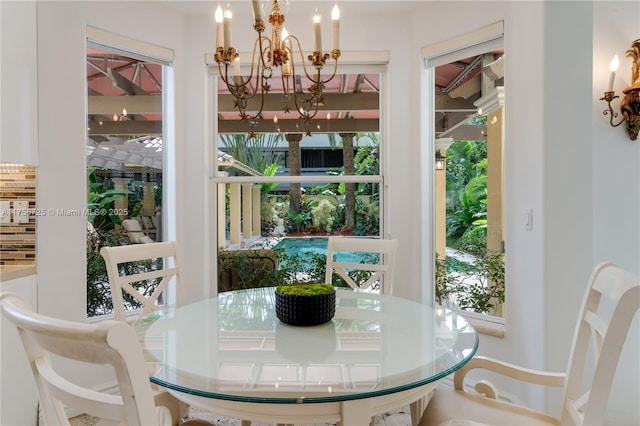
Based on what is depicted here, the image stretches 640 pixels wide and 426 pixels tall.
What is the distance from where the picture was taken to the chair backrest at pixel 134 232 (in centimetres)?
265

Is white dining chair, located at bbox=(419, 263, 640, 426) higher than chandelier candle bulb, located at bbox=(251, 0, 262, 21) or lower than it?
lower

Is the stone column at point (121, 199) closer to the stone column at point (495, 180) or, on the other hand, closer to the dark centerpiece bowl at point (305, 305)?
the dark centerpiece bowl at point (305, 305)

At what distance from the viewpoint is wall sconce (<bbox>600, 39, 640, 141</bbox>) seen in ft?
5.99

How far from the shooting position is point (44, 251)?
2.21 meters

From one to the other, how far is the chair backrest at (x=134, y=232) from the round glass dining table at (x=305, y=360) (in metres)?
1.18

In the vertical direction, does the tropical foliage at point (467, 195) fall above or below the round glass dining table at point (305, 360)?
above

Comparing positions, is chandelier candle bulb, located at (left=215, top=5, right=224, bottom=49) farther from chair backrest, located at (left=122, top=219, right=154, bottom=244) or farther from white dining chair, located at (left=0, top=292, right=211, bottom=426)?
chair backrest, located at (left=122, top=219, right=154, bottom=244)

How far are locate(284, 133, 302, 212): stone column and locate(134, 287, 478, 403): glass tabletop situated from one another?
1.29 m

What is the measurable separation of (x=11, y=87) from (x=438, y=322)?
7.80 feet

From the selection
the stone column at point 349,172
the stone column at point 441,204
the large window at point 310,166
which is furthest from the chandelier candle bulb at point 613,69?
the stone column at point 349,172

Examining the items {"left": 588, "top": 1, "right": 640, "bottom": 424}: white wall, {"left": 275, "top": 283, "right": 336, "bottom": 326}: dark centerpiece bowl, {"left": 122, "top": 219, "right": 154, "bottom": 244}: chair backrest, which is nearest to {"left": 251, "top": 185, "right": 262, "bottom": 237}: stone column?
{"left": 122, "top": 219, "right": 154, "bottom": 244}: chair backrest

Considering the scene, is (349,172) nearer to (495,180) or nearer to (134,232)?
(495,180)

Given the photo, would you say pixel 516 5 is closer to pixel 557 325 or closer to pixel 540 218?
pixel 540 218

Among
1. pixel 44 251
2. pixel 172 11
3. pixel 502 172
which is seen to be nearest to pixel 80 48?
pixel 172 11
